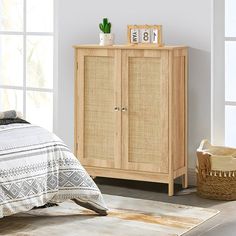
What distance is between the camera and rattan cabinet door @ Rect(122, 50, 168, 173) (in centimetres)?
562

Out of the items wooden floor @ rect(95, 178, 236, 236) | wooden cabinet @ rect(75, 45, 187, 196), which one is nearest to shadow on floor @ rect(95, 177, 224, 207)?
wooden floor @ rect(95, 178, 236, 236)

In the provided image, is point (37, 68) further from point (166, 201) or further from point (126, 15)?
point (166, 201)

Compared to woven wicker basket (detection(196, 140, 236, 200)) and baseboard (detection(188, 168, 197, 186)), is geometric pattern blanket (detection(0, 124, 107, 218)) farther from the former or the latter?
baseboard (detection(188, 168, 197, 186))

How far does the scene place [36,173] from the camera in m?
4.66

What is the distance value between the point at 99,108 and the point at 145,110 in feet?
1.36

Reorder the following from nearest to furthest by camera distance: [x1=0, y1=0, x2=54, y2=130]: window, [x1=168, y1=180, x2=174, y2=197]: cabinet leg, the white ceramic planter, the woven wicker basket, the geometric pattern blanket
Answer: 1. the geometric pattern blanket
2. the woven wicker basket
3. [x1=168, y1=180, x2=174, y2=197]: cabinet leg
4. the white ceramic planter
5. [x1=0, y1=0, x2=54, y2=130]: window

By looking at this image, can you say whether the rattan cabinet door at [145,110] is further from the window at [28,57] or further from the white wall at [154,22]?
the window at [28,57]

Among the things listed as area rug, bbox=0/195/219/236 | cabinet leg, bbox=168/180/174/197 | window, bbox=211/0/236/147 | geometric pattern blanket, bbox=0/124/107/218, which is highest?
window, bbox=211/0/236/147

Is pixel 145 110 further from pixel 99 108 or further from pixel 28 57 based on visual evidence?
pixel 28 57

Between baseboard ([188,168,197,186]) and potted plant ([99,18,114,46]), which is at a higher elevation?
potted plant ([99,18,114,46])

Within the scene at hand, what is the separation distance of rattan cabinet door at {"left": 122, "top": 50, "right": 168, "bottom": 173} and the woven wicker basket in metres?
0.28

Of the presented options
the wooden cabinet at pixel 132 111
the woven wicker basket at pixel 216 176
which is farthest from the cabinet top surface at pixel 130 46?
the woven wicker basket at pixel 216 176

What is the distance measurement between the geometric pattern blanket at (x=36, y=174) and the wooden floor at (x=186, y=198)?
2.37 feet

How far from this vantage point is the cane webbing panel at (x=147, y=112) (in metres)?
5.63
